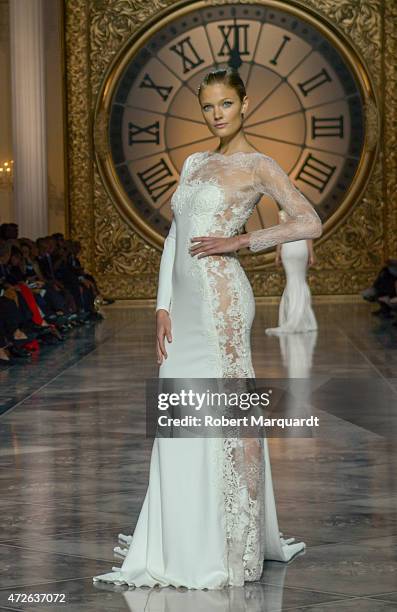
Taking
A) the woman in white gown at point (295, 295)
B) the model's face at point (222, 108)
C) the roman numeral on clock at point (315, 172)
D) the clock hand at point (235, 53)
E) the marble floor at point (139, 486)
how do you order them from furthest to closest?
the roman numeral on clock at point (315, 172), the clock hand at point (235, 53), the woman in white gown at point (295, 295), the model's face at point (222, 108), the marble floor at point (139, 486)

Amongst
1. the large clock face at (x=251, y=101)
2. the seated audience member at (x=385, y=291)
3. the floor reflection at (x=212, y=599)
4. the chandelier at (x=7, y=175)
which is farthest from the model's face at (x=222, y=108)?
the chandelier at (x=7, y=175)

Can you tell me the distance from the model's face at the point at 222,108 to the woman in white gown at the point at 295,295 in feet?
30.5

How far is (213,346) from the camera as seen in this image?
396cm

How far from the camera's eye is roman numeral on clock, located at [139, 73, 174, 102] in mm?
18953

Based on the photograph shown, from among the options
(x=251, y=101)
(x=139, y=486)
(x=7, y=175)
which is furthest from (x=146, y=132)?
(x=139, y=486)

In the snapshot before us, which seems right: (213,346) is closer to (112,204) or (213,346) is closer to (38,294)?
(38,294)

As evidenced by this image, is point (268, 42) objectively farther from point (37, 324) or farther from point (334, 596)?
point (334, 596)

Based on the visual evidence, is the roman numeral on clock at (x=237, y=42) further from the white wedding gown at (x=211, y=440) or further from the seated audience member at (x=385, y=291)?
the white wedding gown at (x=211, y=440)

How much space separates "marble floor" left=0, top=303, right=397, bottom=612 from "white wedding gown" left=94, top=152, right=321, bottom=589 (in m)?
0.09

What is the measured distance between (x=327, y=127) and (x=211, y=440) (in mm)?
15519

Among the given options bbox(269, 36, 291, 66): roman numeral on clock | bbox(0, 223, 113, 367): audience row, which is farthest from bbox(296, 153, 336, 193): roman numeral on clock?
bbox(0, 223, 113, 367): audience row

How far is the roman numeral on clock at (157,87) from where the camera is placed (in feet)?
62.2

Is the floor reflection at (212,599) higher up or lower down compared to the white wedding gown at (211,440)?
lower down

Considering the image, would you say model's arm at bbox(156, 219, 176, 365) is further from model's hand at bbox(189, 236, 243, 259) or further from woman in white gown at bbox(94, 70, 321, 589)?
model's hand at bbox(189, 236, 243, 259)
